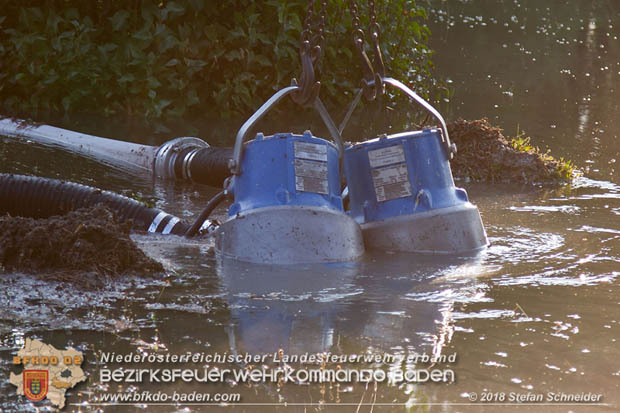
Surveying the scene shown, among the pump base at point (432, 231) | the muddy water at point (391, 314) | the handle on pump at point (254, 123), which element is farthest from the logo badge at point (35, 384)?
the pump base at point (432, 231)

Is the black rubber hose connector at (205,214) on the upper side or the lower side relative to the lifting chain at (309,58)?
lower

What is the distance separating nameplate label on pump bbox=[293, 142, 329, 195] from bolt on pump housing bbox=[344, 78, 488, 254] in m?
0.30

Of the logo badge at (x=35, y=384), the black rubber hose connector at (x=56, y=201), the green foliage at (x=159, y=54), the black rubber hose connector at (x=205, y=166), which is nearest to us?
the logo badge at (x=35, y=384)

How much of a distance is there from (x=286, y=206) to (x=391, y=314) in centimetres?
100

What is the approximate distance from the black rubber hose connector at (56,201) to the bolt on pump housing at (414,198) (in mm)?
1235

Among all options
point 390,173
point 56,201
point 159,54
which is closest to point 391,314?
point 390,173

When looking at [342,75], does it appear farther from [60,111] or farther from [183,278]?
[183,278]

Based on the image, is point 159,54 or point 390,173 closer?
point 390,173

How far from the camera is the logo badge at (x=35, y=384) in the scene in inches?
113

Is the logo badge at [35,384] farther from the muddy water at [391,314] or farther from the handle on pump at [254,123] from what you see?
the handle on pump at [254,123]

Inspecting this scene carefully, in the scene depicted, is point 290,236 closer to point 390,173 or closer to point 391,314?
point 390,173

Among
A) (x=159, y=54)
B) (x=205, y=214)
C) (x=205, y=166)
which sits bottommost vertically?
(x=205, y=214)

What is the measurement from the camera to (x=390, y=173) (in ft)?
16.2

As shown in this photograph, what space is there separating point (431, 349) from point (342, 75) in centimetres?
660
